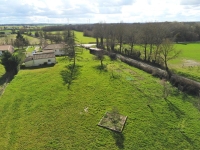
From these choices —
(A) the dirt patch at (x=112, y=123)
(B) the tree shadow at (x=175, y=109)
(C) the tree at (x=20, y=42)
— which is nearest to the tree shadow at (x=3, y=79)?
(A) the dirt patch at (x=112, y=123)

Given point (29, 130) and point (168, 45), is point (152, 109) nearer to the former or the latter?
point (29, 130)

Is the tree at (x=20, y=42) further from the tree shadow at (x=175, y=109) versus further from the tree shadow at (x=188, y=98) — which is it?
the tree shadow at (x=175, y=109)

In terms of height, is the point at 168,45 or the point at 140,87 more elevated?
the point at 168,45

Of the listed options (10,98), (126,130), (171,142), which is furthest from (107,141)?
(10,98)

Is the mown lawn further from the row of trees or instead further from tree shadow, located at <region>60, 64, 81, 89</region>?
the row of trees

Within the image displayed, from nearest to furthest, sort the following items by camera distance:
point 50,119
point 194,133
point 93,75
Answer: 1. point 194,133
2. point 50,119
3. point 93,75

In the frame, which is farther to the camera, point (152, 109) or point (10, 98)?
point (10, 98)
